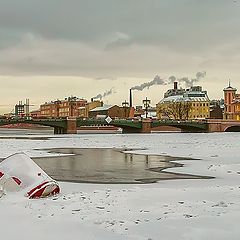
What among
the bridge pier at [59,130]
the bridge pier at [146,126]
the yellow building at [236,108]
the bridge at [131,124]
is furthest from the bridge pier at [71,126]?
the yellow building at [236,108]

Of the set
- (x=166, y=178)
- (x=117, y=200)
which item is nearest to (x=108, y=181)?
(x=166, y=178)

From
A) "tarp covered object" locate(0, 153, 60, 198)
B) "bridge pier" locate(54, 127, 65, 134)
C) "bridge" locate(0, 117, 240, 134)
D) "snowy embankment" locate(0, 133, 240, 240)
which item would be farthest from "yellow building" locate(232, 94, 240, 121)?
"tarp covered object" locate(0, 153, 60, 198)

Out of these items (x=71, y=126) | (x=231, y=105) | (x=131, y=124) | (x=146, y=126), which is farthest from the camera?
(x=231, y=105)

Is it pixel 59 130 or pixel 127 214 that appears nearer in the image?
pixel 127 214

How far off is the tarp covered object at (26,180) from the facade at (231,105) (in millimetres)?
166740

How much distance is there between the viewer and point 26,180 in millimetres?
13031

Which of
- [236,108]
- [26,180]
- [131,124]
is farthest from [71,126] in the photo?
[236,108]

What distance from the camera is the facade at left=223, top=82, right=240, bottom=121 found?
176 meters

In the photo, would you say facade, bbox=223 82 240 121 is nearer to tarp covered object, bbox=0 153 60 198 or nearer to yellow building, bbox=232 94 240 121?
yellow building, bbox=232 94 240 121

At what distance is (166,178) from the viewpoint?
62.7 ft

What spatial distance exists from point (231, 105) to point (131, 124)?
8255cm

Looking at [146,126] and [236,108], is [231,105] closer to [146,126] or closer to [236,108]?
[236,108]

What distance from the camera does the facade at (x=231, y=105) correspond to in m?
176

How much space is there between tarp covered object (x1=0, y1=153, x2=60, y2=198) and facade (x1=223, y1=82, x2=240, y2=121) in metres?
167
